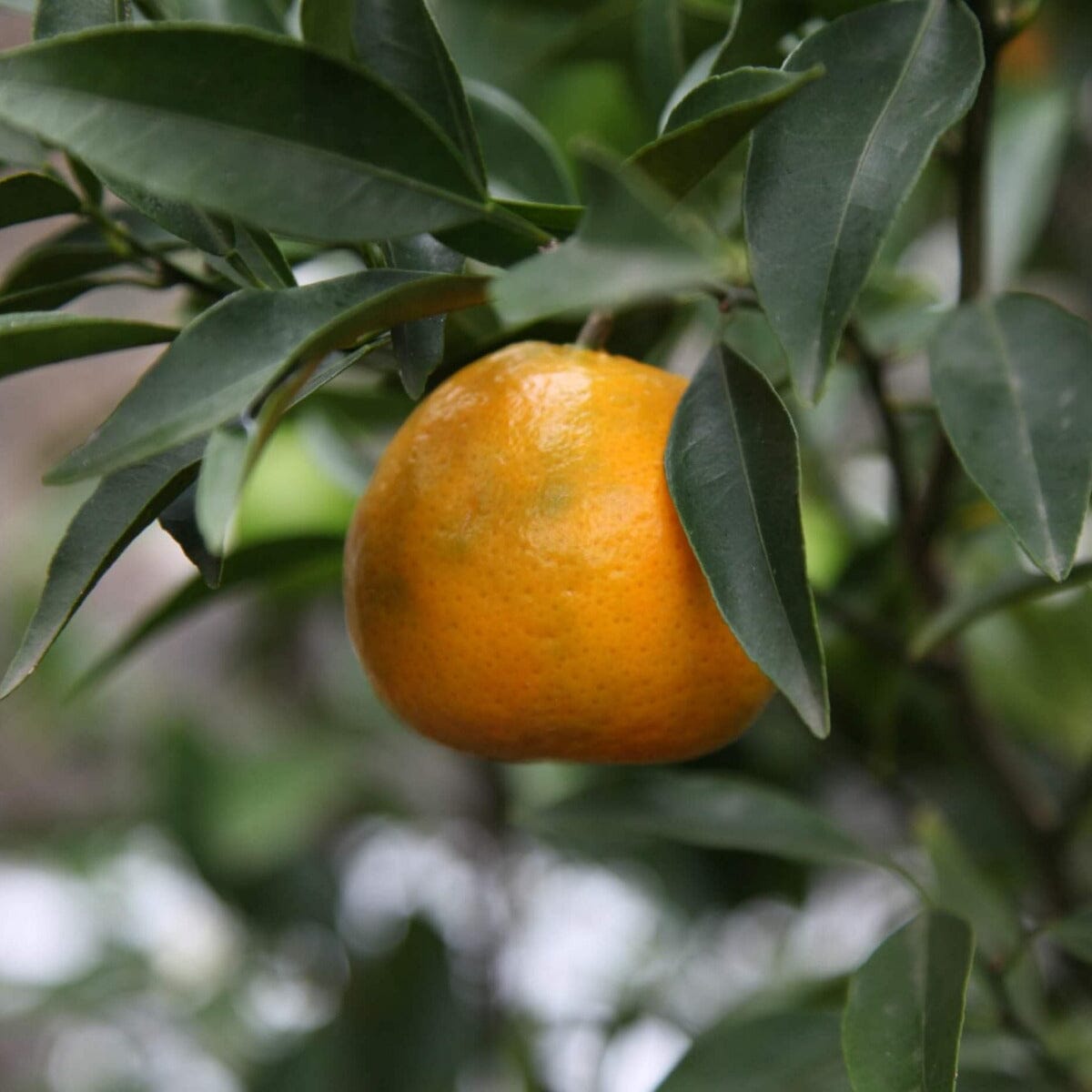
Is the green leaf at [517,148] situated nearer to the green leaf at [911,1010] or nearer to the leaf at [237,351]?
the leaf at [237,351]

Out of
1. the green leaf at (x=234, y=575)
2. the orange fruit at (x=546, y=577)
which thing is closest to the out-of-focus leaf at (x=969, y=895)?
the orange fruit at (x=546, y=577)

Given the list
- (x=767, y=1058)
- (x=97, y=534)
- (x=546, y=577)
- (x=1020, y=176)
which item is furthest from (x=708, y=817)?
(x=1020, y=176)

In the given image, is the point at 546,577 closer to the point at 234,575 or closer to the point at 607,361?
the point at 607,361

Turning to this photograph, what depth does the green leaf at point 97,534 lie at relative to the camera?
370 mm

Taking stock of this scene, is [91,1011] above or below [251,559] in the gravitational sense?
below

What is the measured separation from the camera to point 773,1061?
61cm

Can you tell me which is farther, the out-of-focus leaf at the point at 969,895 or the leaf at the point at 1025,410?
the out-of-focus leaf at the point at 969,895

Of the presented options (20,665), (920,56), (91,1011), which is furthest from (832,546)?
(91,1011)

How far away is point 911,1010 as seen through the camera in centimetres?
44

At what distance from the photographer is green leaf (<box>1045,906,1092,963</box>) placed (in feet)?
1.73

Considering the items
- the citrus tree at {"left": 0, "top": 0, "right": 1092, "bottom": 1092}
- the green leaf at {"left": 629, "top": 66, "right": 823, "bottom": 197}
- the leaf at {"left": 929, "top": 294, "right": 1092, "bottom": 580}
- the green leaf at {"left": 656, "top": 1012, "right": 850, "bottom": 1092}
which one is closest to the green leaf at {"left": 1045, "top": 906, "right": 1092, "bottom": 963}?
the citrus tree at {"left": 0, "top": 0, "right": 1092, "bottom": 1092}

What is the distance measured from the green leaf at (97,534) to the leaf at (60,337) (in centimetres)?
4

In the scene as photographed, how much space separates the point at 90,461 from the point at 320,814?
0.92m

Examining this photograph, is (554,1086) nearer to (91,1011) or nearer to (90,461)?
(91,1011)
